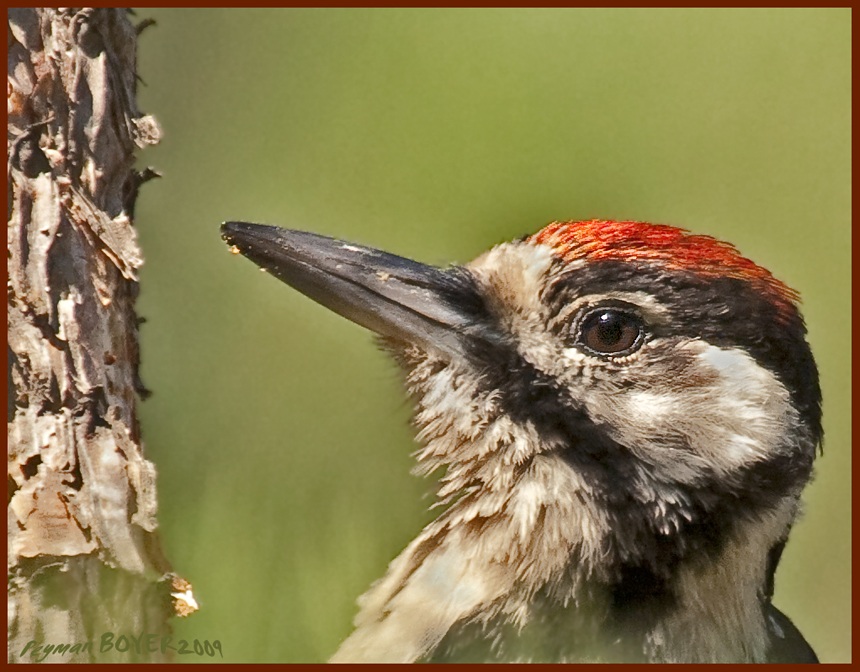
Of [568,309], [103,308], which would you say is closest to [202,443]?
[103,308]

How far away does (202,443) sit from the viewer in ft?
7.30

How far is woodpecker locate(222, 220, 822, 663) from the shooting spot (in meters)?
1.97

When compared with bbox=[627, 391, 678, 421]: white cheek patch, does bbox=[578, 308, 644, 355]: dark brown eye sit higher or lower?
higher

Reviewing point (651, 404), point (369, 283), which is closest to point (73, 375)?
point (369, 283)

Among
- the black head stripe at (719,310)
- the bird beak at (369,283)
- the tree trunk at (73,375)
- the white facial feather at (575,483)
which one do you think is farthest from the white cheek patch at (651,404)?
the tree trunk at (73,375)

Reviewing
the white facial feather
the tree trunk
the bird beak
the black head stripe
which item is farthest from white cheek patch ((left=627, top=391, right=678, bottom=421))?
the tree trunk

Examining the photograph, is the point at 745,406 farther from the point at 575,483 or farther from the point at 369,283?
the point at 369,283

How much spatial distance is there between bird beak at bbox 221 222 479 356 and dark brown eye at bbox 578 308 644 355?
0.81ft

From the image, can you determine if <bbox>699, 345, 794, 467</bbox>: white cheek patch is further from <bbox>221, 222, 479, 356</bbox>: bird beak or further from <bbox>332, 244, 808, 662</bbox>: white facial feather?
<bbox>221, 222, 479, 356</bbox>: bird beak

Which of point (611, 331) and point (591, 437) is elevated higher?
point (611, 331)

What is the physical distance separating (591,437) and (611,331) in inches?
8.7

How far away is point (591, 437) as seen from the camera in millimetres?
2010

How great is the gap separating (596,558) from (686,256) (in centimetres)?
63

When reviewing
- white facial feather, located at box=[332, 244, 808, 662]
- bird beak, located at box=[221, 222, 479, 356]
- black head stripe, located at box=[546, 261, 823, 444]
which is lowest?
white facial feather, located at box=[332, 244, 808, 662]
